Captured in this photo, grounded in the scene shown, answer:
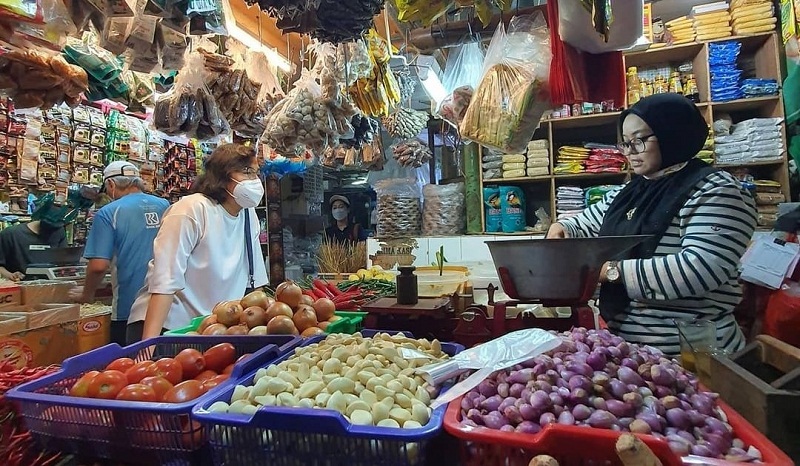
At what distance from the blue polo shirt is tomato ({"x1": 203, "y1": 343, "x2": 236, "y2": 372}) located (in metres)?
1.89

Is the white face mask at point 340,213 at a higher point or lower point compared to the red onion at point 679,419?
higher

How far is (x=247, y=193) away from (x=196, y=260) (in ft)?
1.23

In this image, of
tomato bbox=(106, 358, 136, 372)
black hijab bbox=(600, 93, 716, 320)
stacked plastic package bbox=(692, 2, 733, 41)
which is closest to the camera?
tomato bbox=(106, 358, 136, 372)

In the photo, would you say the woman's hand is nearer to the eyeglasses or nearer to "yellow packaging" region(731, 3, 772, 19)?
the eyeglasses

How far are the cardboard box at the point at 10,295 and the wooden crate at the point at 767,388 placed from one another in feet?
11.4

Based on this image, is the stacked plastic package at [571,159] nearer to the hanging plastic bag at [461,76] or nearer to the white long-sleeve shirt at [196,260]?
the hanging plastic bag at [461,76]

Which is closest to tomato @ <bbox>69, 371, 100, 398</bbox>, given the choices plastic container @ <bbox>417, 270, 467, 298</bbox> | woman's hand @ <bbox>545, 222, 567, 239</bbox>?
plastic container @ <bbox>417, 270, 467, 298</bbox>

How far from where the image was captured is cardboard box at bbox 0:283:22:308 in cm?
284

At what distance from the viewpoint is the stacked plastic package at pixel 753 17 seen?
3375 millimetres

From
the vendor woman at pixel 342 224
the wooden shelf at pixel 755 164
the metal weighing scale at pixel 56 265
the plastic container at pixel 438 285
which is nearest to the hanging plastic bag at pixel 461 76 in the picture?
the plastic container at pixel 438 285

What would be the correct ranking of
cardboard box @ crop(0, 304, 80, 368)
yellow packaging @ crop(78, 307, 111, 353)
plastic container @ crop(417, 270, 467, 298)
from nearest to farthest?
plastic container @ crop(417, 270, 467, 298), cardboard box @ crop(0, 304, 80, 368), yellow packaging @ crop(78, 307, 111, 353)

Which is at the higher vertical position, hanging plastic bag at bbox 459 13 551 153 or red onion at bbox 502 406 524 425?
hanging plastic bag at bbox 459 13 551 153

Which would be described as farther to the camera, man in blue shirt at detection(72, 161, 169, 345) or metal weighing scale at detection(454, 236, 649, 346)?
man in blue shirt at detection(72, 161, 169, 345)

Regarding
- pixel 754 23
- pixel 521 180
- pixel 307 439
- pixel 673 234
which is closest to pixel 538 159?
pixel 521 180
